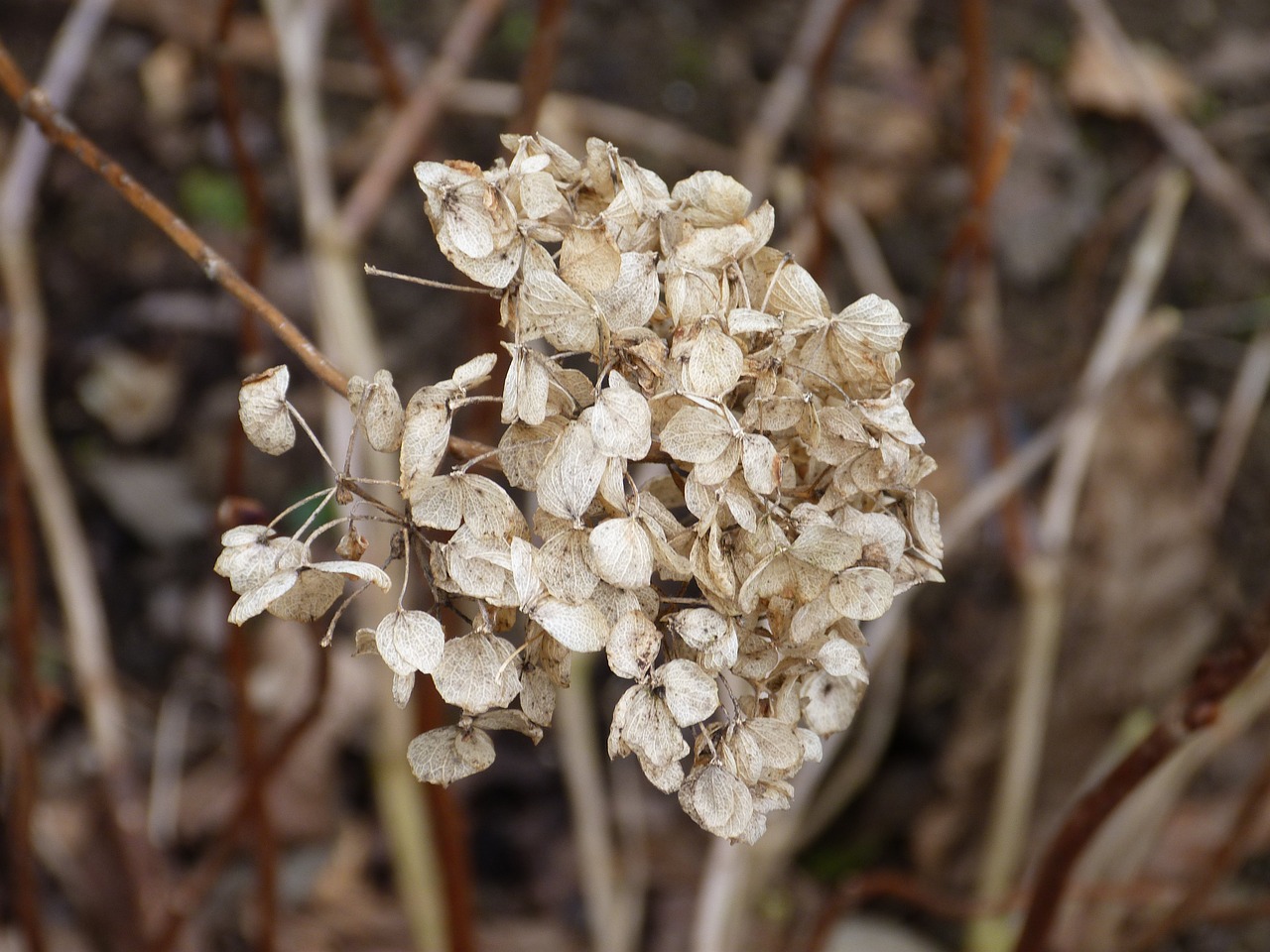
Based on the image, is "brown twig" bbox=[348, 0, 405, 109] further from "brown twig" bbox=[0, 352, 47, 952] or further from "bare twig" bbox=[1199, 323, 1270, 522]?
"bare twig" bbox=[1199, 323, 1270, 522]

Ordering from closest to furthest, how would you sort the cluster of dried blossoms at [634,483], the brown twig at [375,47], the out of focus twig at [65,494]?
the cluster of dried blossoms at [634,483], the brown twig at [375,47], the out of focus twig at [65,494]

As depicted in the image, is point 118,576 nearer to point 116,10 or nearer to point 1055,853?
point 116,10

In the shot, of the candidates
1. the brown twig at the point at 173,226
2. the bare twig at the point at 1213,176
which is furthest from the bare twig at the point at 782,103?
the brown twig at the point at 173,226

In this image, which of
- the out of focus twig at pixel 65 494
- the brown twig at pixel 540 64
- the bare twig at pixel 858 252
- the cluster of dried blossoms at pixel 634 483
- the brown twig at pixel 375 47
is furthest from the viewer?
the bare twig at pixel 858 252

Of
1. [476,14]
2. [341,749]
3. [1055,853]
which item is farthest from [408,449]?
[341,749]

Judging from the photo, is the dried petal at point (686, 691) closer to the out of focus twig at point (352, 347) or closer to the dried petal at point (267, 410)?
the dried petal at point (267, 410)

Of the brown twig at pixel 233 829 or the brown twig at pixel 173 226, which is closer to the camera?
the brown twig at pixel 173 226

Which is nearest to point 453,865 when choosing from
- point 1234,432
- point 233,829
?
point 233,829

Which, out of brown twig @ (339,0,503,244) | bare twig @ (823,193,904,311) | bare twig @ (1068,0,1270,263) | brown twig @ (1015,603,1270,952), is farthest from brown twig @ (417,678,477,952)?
bare twig @ (1068,0,1270,263)
